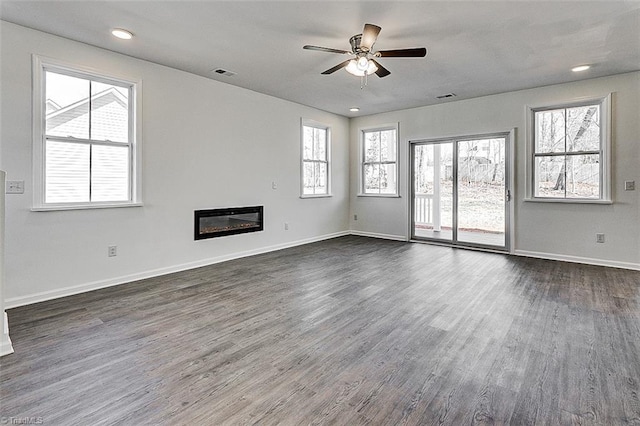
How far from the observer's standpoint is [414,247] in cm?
632

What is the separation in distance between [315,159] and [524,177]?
3.86 meters

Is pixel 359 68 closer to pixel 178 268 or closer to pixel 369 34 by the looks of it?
pixel 369 34

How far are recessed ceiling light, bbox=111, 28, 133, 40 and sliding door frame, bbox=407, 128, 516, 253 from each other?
203 inches

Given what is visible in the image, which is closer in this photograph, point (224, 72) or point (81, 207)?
point (81, 207)

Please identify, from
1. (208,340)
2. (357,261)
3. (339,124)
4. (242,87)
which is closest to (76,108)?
(242,87)

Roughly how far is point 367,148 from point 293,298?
4.99 meters

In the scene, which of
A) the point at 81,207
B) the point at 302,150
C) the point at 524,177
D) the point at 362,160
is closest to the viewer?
the point at 81,207

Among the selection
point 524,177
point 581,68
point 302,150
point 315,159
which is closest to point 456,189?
point 524,177

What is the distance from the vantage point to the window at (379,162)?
23.6ft

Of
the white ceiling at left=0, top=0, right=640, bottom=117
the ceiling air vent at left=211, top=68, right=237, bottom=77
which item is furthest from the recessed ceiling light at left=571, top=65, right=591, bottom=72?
the ceiling air vent at left=211, top=68, right=237, bottom=77

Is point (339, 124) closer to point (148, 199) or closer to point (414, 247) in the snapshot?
point (414, 247)

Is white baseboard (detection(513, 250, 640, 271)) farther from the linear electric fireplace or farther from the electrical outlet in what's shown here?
the electrical outlet

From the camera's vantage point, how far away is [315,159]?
23.0 feet

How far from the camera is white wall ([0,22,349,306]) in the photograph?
3.31 meters
